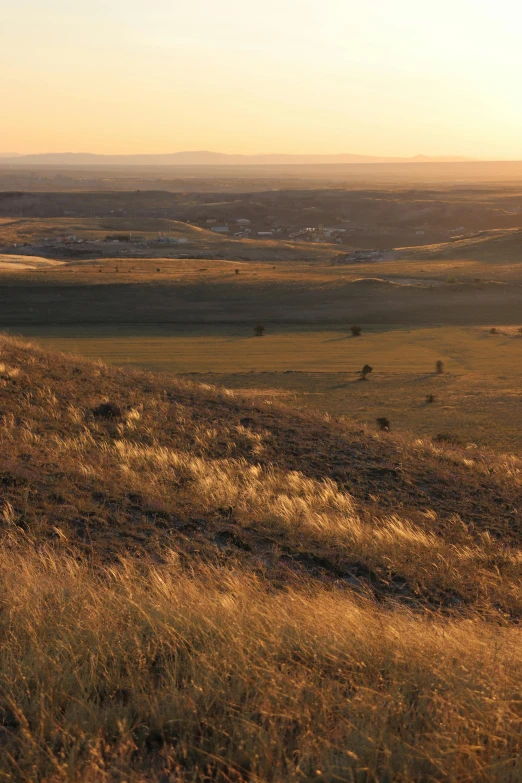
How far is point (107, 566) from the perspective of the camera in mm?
8078

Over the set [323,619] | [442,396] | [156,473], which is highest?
[323,619]

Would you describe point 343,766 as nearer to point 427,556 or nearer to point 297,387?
point 427,556

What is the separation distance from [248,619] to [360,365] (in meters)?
38.8

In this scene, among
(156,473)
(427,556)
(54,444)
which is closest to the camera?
(427,556)

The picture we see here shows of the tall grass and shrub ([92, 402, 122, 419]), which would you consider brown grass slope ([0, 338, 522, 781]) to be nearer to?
the tall grass

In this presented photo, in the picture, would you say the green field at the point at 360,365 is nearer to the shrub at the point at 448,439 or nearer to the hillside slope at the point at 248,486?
the shrub at the point at 448,439

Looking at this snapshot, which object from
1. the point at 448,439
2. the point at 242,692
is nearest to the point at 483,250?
→ the point at 448,439

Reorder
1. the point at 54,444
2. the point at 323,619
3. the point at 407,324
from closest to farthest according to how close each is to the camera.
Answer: the point at 323,619 < the point at 54,444 < the point at 407,324

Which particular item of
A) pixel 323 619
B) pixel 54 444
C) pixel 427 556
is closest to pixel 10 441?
pixel 54 444

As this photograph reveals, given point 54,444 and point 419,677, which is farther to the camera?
point 54,444

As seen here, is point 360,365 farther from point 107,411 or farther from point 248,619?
point 248,619

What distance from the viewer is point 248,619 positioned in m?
5.75

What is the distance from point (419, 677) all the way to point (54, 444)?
1170cm

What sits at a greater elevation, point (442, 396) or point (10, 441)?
point (10, 441)
